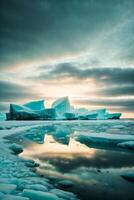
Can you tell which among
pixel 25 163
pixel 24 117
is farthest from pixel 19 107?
pixel 25 163

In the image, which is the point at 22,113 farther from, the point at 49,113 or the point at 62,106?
the point at 62,106

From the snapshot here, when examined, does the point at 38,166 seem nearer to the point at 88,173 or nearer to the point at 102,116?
the point at 88,173

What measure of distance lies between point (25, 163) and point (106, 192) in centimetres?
257

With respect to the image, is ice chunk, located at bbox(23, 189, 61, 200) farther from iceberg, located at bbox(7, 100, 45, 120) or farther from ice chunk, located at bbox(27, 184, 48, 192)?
iceberg, located at bbox(7, 100, 45, 120)

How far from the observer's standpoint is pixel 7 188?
11.2 feet

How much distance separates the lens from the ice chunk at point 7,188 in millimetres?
3298

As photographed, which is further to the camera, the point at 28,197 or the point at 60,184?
the point at 60,184

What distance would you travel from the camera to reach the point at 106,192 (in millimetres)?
3762

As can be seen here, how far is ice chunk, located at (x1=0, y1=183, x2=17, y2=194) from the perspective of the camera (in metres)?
3.30

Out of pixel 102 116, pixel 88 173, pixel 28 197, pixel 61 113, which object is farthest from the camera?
pixel 102 116

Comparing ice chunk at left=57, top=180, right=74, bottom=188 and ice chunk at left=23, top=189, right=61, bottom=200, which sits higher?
ice chunk at left=23, top=189, right=61, bottom=200

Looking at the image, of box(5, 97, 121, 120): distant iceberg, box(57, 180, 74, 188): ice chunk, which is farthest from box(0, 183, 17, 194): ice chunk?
box(5, 97, 121, 120): distant iceberg

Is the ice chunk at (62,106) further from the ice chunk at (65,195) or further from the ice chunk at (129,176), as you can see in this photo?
the ice chunk at (65,195)

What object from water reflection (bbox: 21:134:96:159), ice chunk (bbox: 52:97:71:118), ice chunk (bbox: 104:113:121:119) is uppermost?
ice chunk (bbox: 52:97:71:118)
